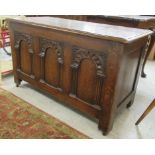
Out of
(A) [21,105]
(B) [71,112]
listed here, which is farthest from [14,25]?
(B) [71,112]

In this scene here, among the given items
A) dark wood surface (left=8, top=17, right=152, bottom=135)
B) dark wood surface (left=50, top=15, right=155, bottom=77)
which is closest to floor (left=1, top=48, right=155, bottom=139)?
dark wood surface (left=8, top=17, right=152, bottom=135)

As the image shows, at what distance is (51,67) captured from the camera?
1.71 metres

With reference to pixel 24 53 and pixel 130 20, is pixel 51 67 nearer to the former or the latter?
pixel 24 53

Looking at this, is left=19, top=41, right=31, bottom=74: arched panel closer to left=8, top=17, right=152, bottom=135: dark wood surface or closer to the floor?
left=8, top=17, right=152, bottom=135: dark wood surface

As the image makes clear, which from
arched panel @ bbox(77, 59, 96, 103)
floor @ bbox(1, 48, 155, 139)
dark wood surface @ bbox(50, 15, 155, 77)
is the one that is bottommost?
floor @ bbox(1, 48, 155, 139)

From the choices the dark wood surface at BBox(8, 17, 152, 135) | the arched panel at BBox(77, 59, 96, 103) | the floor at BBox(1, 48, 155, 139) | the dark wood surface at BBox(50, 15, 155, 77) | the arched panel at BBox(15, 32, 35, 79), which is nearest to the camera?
the dark wood surface at BBox(8, 17, 152, 135)

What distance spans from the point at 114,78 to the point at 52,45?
24.8 inches

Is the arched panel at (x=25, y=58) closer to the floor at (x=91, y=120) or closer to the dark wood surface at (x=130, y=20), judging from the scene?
the floor at (x=91, y=120)

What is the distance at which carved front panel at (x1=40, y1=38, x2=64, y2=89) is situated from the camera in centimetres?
158

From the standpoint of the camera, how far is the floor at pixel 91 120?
60.8 inches

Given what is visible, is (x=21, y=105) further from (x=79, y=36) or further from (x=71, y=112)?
(x=79, y=36)

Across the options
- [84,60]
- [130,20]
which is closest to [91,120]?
[84,60]

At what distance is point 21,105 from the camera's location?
181 cm

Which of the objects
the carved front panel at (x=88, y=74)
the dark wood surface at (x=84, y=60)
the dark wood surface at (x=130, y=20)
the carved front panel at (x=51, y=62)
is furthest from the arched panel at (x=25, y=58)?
the dark wood surface at (x=130, y=20)
